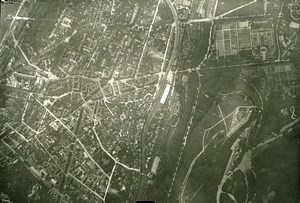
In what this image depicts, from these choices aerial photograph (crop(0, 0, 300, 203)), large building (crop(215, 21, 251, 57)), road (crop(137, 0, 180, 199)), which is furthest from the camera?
large building (crop(215, 21, 251, 57))

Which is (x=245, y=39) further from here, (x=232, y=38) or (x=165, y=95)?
(x=165, y=95)

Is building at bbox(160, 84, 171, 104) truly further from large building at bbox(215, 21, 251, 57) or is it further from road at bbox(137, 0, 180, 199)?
large building at bbox(215, 21, 251, 57)

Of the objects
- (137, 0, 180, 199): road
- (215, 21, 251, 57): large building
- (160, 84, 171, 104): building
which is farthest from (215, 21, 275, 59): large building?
(160, 84, 171, 104): building

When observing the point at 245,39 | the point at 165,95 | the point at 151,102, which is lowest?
the point at 151,102

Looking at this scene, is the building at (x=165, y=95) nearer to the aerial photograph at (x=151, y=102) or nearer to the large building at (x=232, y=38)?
the aerial photograph at (x=151, y=102)

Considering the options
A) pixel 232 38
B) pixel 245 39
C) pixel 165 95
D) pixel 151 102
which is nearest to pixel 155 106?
pixel 151 102

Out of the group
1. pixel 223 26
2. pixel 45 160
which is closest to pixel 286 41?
pixel 223 26

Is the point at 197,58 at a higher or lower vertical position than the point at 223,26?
lower

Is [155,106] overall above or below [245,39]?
below

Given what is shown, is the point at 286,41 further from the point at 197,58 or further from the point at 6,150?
the point at 6,150
